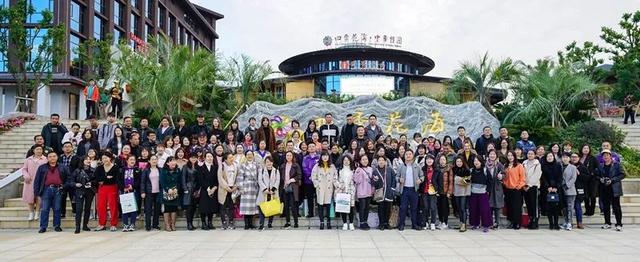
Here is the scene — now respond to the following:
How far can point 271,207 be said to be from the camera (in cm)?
830

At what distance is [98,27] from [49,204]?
26325mm

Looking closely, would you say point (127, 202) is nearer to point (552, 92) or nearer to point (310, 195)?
point (310, 195)

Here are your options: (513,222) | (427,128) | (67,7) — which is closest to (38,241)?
(513,222)

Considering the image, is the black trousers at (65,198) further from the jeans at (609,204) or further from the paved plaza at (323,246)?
the jeans at (609,204)

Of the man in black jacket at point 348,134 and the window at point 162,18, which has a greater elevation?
the window at point 162,18

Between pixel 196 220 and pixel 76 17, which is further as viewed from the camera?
pixel 76 17

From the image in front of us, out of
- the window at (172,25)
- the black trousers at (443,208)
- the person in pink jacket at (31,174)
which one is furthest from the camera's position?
the window at (172,25)

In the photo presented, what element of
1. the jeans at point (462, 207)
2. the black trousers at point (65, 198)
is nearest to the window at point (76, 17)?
the black trousers at point (65, 198)

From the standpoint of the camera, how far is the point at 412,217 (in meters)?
8.38

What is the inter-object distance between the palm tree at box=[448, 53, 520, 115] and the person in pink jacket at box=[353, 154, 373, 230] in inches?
370

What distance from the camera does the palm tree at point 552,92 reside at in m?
15.0

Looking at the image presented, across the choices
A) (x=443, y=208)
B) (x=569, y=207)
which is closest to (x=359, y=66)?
(x=443, y=208)

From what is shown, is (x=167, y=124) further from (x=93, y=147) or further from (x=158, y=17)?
(x=158, y=17)

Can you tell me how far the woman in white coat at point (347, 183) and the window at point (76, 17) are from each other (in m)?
25.5
